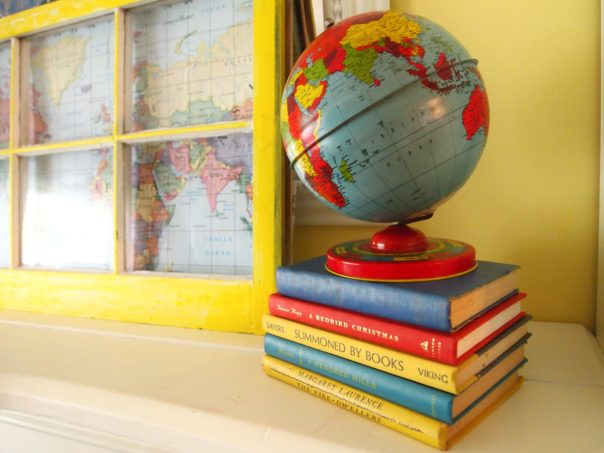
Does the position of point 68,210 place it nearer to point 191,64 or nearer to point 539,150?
point 191,64

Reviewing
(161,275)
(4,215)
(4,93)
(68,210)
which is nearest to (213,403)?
(161,275)

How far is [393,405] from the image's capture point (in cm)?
50

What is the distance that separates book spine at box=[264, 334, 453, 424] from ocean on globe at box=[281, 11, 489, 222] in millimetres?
231

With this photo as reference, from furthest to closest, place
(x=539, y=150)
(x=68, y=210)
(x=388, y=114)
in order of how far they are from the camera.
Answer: (x=68, y=210)
(x=539, y=150)
(x=388, y=114)

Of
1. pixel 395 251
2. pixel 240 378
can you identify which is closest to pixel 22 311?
pixel 240 378

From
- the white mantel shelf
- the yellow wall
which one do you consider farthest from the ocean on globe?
the yellow wall

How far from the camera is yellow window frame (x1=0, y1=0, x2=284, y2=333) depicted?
83 centimetres

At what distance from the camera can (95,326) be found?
3.04ft

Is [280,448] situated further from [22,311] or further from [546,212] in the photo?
[22,311]

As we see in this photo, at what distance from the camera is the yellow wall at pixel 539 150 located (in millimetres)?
864

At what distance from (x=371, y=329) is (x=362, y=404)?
0.35 ft

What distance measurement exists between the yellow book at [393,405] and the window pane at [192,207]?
33 cm

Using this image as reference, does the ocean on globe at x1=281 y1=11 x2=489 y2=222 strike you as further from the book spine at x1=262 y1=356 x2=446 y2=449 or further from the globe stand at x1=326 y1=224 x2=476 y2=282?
the book spine at x1=262 y1=356 x2=446 y2=449

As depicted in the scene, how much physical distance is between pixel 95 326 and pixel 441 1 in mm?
1190
